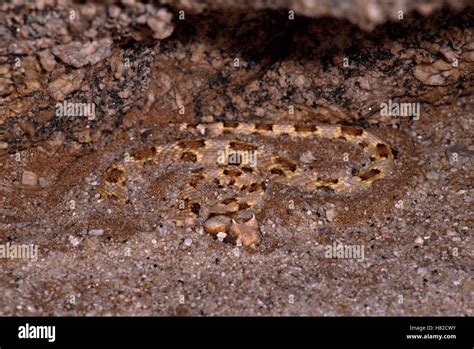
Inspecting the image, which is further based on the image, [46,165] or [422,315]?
[46,165]

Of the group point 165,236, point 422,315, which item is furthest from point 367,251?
point 165,236

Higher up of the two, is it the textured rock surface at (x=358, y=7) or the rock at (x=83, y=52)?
the textured rock surface at (x=358, y=7)

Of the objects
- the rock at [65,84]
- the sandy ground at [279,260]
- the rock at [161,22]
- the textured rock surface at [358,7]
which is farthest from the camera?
the rock at [65,84]

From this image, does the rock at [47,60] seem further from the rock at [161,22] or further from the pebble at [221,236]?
the pebble at [221,236]

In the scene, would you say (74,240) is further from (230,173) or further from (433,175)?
(433,175)

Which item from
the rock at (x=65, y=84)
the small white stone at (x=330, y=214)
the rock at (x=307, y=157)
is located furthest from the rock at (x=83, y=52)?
the small white stone at (x=330, y=214)
